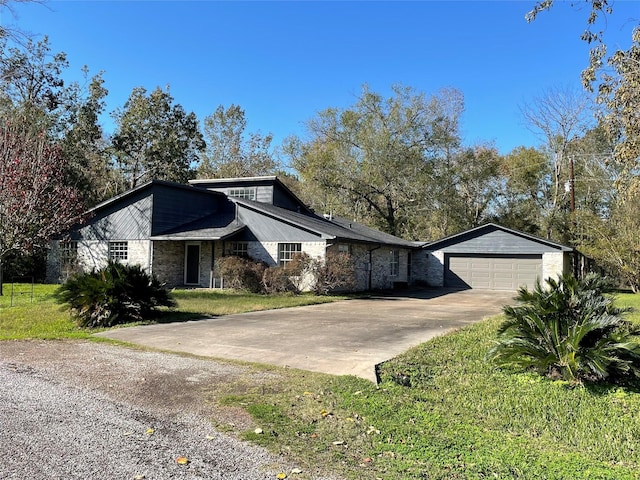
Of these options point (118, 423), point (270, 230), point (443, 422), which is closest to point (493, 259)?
point (270, 230)

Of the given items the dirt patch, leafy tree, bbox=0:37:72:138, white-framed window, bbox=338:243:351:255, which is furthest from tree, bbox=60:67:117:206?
the dirt patch

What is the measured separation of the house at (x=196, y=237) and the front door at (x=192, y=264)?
0.05 m

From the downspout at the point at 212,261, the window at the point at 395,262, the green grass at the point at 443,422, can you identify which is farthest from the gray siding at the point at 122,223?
the green grass at the point at 443,422

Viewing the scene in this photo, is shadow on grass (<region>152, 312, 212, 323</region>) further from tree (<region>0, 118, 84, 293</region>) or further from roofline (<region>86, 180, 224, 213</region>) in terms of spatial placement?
roofline (<region>86, 180, 224, 213</region>)

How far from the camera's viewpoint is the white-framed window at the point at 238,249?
21.4 meters

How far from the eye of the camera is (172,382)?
231 inches

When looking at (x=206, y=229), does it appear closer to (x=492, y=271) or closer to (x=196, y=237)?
A: (x=196, y=237)

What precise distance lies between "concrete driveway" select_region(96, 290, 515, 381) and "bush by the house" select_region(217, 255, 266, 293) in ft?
19.0

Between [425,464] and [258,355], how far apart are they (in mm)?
4203

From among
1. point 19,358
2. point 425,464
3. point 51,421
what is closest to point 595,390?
point 425,464

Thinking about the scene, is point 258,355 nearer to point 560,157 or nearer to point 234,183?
A: point 234,183

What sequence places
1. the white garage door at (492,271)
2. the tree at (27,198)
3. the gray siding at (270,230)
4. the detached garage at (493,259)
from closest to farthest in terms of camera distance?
the tree at (27,198), the gray siding at (270,230), the detached garage at (493,259), the white garage door at (492,271)

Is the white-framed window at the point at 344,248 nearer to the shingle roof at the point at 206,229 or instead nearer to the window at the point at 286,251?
the window at the point at 286,251

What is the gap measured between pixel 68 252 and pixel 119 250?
3.58 meters
